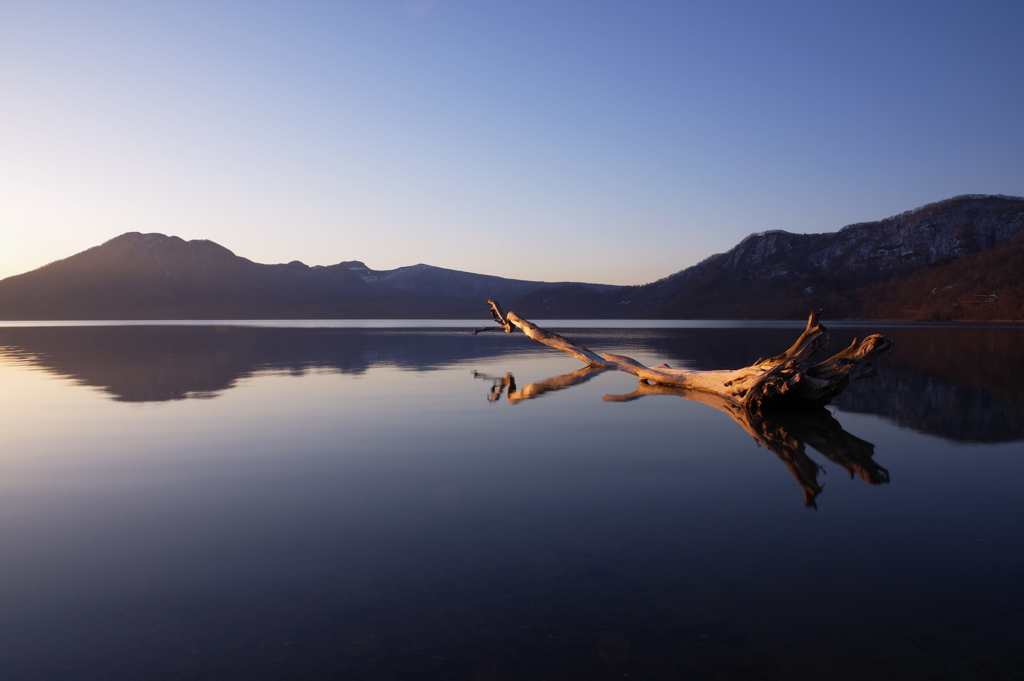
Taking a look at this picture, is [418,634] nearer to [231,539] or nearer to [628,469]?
[231,539]

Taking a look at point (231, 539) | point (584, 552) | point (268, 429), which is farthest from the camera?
point (268, 429)

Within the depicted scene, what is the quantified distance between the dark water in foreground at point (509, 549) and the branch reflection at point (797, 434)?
0.09 metres

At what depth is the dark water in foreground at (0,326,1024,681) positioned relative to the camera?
12.8 feet

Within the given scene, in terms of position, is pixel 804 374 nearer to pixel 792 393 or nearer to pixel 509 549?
pixel 792 393

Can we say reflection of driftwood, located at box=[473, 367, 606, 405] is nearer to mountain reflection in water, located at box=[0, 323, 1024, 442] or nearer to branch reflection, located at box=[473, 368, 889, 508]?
branch reflection, located at box=[473, 368, 889, 508]

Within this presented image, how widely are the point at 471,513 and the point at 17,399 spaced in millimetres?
14300

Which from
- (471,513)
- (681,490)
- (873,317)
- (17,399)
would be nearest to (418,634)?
(471,513)

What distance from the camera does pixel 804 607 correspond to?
4.43 m

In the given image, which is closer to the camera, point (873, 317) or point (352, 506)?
point (352, 506)

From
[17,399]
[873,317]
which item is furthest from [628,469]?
[873,317]

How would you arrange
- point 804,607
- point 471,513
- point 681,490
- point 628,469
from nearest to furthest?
point 804,607 → point 471,513 → point 681,490 → point 628,469

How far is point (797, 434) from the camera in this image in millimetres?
11203

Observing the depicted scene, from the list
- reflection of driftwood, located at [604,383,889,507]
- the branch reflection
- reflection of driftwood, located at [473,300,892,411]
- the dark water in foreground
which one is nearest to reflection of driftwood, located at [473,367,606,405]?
the branch reflection

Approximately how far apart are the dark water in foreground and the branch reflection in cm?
9
